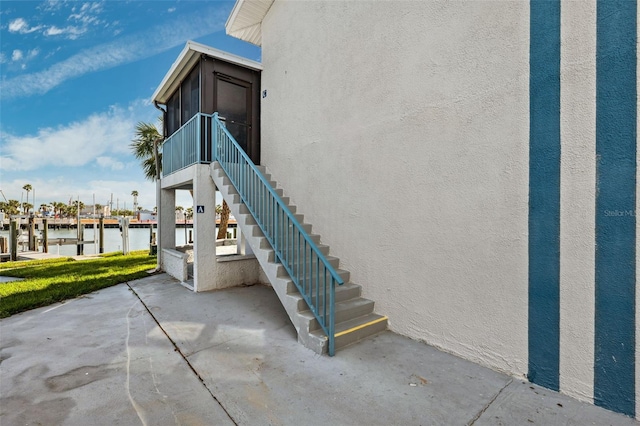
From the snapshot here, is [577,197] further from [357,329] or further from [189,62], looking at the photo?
[189,62]

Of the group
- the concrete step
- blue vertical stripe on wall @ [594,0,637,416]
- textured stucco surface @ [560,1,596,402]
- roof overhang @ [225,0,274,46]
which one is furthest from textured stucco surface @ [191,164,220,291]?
blue vertical stripe on wall @ [594,0,637,416]

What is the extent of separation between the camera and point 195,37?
6348 mm

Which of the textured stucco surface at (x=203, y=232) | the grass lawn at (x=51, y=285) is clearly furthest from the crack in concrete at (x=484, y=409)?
the grass lawn at (x=51, y=285)


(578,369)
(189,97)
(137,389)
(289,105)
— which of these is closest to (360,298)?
(578,369)

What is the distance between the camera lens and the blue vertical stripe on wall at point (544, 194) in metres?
2.61

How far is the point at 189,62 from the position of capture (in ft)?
22.4

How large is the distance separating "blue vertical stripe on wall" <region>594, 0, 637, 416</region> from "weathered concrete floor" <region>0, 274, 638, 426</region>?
12.6 inches

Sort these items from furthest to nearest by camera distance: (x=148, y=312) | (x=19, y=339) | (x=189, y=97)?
(x=189, y=97) < (x=148, y=312) < (x=19, y=339)

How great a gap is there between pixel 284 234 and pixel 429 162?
2.20 m

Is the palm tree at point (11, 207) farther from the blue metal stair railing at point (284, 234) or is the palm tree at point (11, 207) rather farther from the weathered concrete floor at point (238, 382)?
the weathered concrete floor at point (238, 382)

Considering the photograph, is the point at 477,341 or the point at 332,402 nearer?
the point at 332,402

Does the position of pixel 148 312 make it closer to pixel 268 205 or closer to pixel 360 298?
pixel 268 205

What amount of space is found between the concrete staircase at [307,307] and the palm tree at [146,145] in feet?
32.6

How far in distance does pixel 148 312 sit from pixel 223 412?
2.99 m
